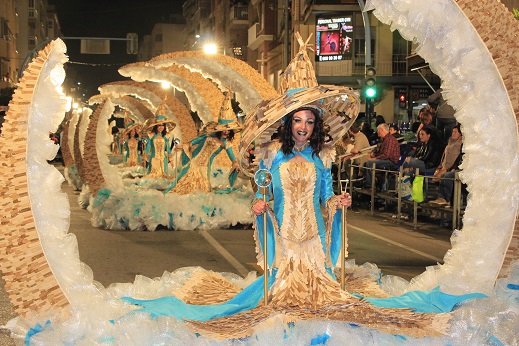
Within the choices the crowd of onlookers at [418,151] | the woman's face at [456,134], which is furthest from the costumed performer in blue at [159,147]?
the woman's face at [456,134]

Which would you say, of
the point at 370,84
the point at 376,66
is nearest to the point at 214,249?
the point at 370,84

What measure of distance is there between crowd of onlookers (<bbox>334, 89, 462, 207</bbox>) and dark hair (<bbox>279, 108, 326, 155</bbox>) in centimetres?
630

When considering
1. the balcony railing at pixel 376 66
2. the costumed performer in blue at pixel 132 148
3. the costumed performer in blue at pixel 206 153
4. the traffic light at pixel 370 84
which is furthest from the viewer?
the balcony railing at pixel 376 66

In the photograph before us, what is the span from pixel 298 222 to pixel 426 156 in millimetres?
9211

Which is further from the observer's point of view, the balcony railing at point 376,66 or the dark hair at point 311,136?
the balcony railing at point 376,66

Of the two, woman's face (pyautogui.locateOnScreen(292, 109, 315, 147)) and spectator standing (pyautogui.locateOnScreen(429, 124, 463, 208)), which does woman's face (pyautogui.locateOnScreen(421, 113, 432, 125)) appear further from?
woman's face (pyautogui.locateOnScreen(292, 109, 315, 147))

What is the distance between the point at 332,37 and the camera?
38.1 meters

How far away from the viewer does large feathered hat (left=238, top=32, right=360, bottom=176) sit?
5.84 metres

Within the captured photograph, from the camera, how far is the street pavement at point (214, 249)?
9836mm

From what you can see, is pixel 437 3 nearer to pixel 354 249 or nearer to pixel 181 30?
pixel 354 249

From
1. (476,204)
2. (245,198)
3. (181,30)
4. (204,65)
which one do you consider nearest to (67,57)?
(476,204)

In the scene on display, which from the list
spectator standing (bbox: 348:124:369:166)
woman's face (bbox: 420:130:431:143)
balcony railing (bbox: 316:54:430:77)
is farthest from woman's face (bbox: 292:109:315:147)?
balcony railing (bbox: 316:54:430:77)

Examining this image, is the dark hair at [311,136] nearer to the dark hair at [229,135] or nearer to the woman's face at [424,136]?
the woman's face at [424,136]

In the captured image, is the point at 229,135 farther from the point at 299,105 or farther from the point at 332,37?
the point at 332,37
